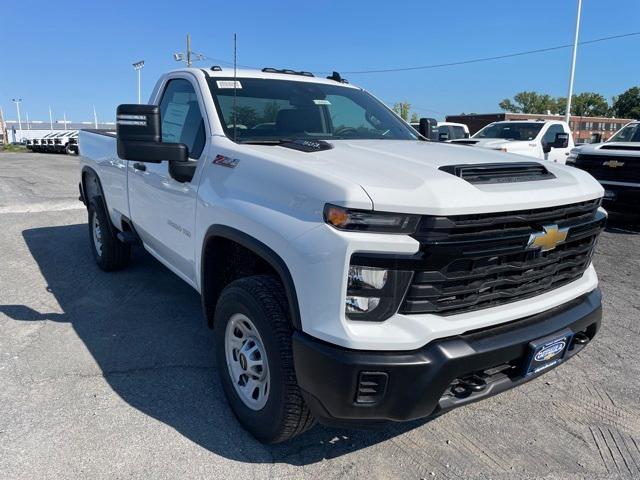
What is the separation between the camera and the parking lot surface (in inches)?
101

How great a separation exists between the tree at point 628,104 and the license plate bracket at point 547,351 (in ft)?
253

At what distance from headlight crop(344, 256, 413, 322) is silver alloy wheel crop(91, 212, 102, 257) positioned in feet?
13.7

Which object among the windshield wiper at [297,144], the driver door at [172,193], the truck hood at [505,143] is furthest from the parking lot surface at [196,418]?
the truck hood at [505,143]

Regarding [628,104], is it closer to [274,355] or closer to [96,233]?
[96,233]

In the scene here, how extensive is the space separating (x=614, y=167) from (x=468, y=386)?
761 cm

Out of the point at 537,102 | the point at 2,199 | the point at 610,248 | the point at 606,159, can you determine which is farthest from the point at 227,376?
the point at 537,102

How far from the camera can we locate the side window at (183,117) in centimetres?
331

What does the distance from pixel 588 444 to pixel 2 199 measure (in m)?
10.6

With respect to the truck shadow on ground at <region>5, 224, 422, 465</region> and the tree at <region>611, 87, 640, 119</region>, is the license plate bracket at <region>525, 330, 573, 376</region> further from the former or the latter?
the tree at <region>611, 87, 640, 119</region>

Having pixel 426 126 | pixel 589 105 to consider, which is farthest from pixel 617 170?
pixel 589 105

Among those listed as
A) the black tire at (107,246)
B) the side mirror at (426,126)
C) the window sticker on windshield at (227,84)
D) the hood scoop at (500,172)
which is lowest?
the black tire at (107,246)

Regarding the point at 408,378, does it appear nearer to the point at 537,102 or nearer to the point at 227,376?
the point at 227,376

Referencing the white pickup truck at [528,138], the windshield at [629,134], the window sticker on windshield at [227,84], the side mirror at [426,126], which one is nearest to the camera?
the window sticker on windshield at [227,84]

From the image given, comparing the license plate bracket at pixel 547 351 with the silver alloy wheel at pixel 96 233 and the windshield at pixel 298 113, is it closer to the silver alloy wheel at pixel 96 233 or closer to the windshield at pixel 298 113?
the windshield at pixel 298 113
